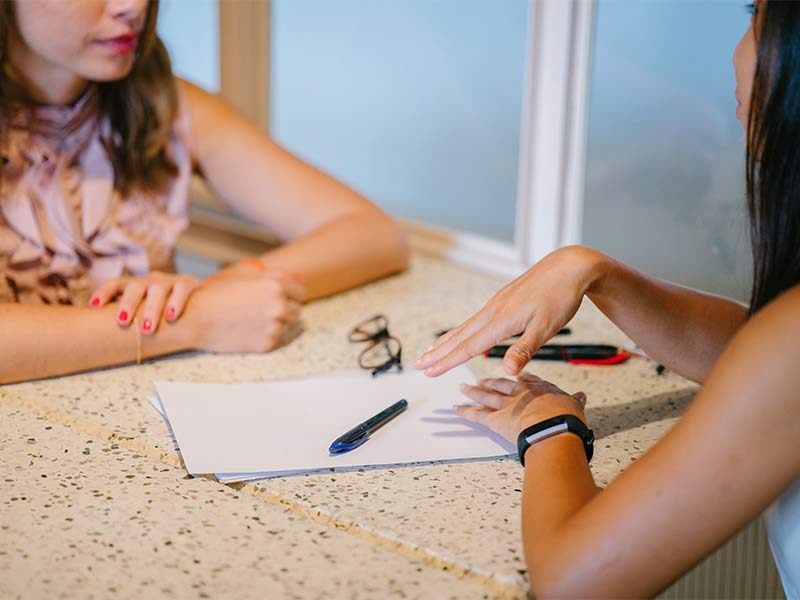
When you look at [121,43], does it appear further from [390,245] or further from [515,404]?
[515,404]

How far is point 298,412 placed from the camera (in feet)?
3.59

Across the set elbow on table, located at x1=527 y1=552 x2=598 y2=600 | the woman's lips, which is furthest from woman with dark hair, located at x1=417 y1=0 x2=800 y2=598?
the woman's lips

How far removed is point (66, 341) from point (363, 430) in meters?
0.41

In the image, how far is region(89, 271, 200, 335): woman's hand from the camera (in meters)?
1.24

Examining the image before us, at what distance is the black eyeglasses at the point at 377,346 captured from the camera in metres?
1.23

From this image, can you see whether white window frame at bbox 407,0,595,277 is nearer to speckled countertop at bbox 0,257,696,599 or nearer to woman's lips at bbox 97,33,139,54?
speckled countertop at bbox 0,257,696,599

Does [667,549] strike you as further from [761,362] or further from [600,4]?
[600,4]

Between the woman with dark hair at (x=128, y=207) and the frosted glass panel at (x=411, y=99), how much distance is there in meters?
0.28

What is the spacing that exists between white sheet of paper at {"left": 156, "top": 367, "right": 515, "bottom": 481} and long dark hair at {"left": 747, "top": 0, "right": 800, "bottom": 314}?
Answer: 1.07 ft

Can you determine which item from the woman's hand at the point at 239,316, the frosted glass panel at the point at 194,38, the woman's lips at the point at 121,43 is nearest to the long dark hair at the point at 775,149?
the woman's hand at the point at 239,316

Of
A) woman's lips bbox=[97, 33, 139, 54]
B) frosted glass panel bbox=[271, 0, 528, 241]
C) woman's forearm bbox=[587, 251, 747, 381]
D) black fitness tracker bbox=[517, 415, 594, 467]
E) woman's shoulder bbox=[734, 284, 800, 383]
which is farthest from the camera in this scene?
frosted glass panel bbox=[271, 0, 528, 241]

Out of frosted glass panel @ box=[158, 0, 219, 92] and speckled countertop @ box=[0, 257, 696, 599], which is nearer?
speckled countertop @ box=[0, 257, 696, 599]

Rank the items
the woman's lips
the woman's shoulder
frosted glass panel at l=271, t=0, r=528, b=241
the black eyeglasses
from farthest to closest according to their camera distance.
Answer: frosted glass panel at l=271, t=0, r=528, b=241, the woman's lips, the black eyeglasses, the woman's shoulder

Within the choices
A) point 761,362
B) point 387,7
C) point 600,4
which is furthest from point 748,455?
point 387,7
